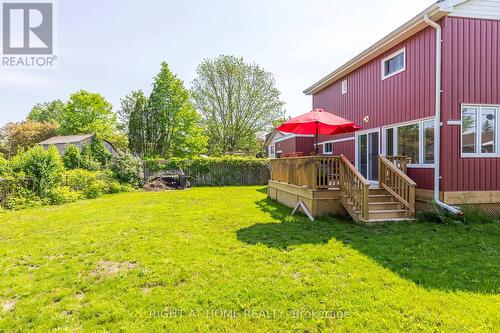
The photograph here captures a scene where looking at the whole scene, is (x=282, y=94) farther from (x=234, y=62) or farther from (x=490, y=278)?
(x=490, y=278)

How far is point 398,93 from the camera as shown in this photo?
8.53 metres

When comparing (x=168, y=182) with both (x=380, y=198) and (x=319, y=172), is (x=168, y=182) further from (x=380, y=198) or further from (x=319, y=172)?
(x=380, y=198)

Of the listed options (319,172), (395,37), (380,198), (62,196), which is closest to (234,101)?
(62,196)

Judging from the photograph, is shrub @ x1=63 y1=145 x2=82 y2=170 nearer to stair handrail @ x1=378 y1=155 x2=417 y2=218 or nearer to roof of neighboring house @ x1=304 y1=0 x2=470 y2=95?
roof of neighboring house @ x1=304 y1=0 x2=470 y2=95

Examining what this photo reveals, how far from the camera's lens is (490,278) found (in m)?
3.62

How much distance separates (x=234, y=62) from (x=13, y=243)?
26.9m

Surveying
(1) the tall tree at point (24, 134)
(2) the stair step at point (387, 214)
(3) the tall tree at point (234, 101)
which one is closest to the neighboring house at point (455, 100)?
(2) the stair step at point (387, 214)

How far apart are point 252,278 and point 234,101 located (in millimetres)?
27664

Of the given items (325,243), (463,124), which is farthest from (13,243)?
(463,124)

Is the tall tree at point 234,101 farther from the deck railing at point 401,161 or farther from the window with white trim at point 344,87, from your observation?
the deck railing at point 401,161

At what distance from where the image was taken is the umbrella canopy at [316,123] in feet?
23.7

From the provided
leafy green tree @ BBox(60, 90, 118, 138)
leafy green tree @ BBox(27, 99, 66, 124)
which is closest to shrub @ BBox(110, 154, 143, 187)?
leafy green tree @ BBox(60, 90, 118, 138)

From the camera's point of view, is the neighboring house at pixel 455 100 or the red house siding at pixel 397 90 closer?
the neighboring house at pixel 455 100

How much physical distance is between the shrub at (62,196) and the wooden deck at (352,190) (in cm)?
888
